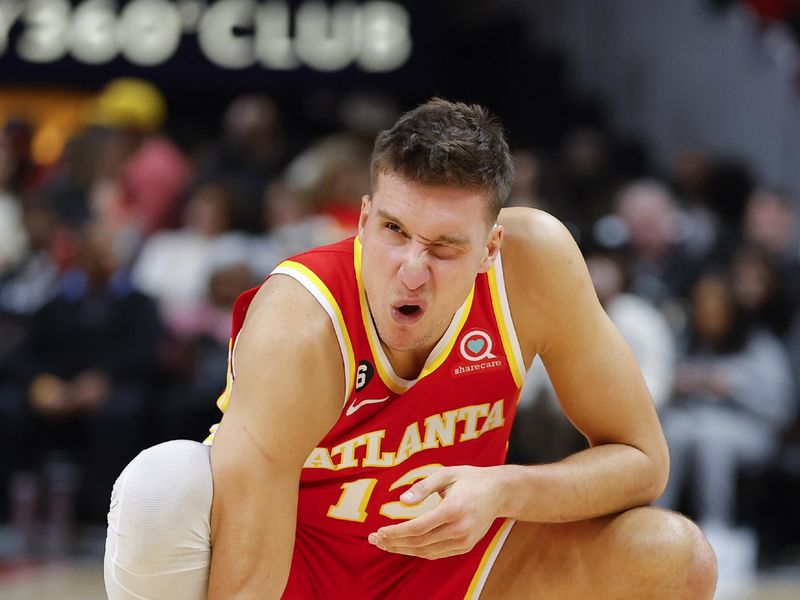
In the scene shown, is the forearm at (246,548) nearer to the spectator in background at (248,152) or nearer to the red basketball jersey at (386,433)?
the red basketball jersey at (386,433)

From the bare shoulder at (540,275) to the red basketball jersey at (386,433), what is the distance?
0.14 ft

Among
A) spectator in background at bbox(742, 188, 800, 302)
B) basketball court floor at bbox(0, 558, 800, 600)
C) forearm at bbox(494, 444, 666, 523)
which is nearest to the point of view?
forearm at bbox(494, 444, 666, 523)

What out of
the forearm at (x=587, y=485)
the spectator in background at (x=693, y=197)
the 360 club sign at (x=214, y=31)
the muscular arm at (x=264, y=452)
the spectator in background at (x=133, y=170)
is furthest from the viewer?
the 360 club sign at (x=214, y=31)

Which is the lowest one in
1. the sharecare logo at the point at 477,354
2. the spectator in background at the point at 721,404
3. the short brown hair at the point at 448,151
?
the spectator in background at the point at 721,404

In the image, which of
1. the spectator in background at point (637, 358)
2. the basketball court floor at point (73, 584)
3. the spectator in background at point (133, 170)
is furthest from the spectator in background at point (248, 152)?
the basketball court floor at point (73, 584)

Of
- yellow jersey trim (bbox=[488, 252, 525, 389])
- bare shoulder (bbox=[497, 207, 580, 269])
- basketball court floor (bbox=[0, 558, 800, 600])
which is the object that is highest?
bare shoulder (bbox=[497, 207, 580, 269])

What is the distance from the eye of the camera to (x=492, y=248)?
3.37 m

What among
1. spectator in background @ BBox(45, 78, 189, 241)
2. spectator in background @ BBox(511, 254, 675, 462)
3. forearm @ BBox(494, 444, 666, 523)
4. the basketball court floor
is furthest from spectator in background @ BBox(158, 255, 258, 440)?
forearm @ BBox(494, 444, 666, 523)

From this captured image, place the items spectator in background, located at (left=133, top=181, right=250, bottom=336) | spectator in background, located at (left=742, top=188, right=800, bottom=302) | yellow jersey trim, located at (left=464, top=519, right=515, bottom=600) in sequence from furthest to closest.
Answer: spectator in background, located at (left=742, top=188, right=800, bottom=302) → spectator in background, located at (left=133, top=181, right=250, bottom=336) → yellow jersey trim, located at (left=464, top=519, right=515, bottom=600)

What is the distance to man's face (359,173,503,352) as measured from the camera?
10.2 feet

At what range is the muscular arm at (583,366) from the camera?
346 centimetres

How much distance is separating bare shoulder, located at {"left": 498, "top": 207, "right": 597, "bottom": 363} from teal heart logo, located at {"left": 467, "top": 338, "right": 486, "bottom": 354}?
0.36 feet

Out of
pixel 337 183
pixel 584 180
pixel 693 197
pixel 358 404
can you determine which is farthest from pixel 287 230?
pixel 358 404

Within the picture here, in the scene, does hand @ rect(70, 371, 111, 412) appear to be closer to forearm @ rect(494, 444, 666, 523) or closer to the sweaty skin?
the sweaty skin
